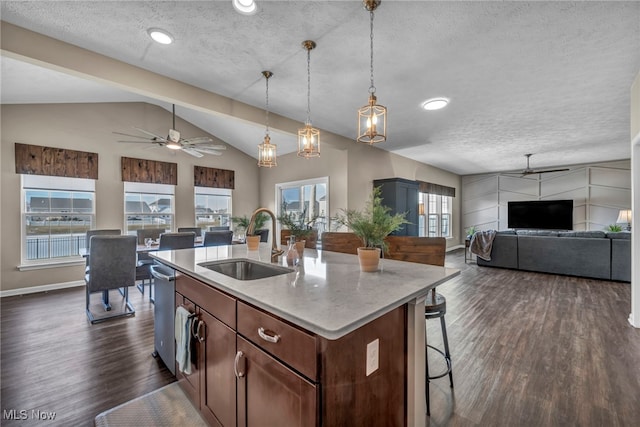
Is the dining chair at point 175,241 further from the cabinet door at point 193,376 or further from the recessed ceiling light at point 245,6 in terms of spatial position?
the recessed ceiling light at point 245,6

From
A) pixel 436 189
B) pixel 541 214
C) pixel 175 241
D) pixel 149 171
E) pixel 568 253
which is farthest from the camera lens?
pixel 541 214

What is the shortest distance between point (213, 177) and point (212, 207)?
729mm

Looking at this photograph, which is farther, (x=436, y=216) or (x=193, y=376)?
(x=436, y=216)

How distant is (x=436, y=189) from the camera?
300 inches

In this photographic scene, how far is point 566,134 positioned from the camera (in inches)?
186

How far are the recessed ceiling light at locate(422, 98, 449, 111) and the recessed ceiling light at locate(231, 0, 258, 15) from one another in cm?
229

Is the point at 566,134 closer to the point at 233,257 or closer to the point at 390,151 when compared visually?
the point at 390,151

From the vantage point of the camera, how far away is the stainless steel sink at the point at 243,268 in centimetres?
187

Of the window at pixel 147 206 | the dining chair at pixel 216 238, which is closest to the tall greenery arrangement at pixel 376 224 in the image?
the dining chair at pixel 216 238

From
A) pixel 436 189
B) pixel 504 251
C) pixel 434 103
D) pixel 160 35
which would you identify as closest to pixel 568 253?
pixel 504 251

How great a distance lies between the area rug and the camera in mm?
1671

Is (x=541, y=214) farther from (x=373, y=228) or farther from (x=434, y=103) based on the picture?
(x=373, y=228)

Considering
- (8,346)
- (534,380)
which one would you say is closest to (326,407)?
(534,380)

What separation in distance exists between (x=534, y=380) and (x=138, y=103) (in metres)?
6.94
